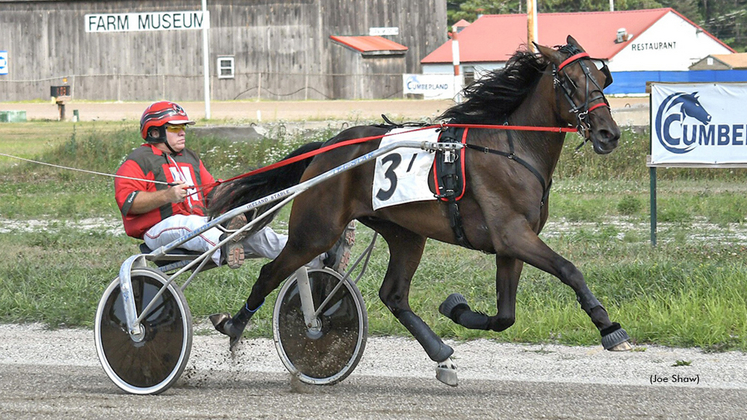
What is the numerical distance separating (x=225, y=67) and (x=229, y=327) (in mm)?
30100

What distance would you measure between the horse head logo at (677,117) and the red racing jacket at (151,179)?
4.84 meters

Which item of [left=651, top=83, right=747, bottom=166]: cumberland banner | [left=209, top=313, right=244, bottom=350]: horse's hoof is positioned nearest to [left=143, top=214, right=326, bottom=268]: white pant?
[left=209, top=313, right=244, bottom=350]: horse's hoof

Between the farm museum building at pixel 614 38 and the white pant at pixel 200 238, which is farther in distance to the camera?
the farm museum building at pixel 614 38

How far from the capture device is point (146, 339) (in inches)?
206

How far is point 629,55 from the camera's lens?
41.3 meters

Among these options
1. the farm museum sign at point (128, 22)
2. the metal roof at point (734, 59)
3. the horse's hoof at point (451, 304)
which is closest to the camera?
the horse's hoof at point (451, 304)

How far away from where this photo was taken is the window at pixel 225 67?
34.5 meters

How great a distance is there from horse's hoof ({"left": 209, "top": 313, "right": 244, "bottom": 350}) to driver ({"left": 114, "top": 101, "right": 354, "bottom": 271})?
34 centimetres

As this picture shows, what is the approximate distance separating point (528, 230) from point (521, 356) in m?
1.45

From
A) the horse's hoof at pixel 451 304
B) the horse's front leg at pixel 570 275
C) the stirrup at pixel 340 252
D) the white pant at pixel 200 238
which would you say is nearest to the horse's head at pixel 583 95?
the horse's front leg at pixel 570 275

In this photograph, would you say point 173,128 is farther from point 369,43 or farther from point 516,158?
point 369,43

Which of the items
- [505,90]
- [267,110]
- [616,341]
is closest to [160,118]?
[505,90]

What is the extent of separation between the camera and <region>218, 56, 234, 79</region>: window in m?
34.5

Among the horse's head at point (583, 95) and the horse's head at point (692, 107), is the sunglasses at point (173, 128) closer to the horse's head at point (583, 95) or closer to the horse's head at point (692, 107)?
the horse's head at point (583, 95)
